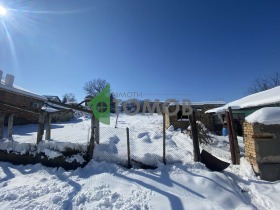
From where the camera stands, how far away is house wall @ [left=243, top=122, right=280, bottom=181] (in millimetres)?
4844

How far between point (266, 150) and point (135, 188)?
3619 mm

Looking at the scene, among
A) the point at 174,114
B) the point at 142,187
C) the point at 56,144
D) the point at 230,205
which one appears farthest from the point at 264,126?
the point at 174,114

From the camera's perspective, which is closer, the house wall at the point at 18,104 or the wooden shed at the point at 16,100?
the wooden shed at the point at 16,100

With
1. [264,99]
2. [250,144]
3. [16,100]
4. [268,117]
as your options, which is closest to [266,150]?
[250,144]

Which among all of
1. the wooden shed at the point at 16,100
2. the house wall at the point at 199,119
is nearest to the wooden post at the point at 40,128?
the wooden shed at the point at 16,100

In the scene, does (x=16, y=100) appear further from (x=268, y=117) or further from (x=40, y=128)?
(x=268, y=117)

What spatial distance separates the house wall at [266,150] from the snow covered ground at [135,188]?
0.30 metres

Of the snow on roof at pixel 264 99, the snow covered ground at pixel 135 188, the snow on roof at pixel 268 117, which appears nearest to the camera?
the snow covered ground at pixel 135 188

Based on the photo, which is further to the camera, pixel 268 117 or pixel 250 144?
pixel 250 144

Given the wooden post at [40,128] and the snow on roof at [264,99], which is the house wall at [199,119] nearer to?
the snow on roof at [264,99]

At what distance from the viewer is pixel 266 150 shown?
16.2 feet

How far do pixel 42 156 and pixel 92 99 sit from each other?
3.06m

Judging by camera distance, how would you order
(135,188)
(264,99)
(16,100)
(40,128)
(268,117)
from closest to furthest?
1. (135,188)
2. (268,117)
3. (40,128)
4. (264,99)
5. (16,100)

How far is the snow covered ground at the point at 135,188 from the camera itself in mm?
3677
